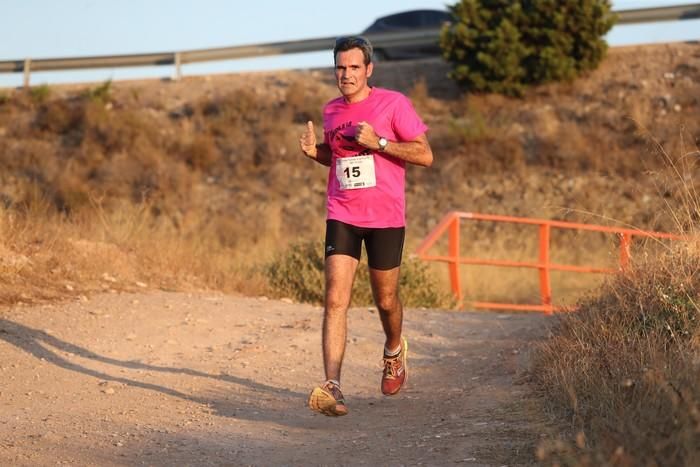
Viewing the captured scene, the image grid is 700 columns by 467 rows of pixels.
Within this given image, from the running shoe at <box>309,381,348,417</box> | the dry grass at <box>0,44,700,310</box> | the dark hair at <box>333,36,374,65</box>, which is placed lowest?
the dry grass at <box>0,44,700,310</box>

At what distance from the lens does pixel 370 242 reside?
6.99 meters

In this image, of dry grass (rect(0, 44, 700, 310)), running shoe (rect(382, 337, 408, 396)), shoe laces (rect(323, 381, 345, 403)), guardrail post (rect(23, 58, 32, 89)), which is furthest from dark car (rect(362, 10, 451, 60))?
shoe laces (rect(323, 381, 345, 403))

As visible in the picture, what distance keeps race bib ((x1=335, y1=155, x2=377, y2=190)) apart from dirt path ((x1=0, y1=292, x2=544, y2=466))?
1.41m

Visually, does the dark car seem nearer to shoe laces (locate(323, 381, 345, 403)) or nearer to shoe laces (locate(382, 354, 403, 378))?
shoe laces (locate(382, 354, 403, 378))

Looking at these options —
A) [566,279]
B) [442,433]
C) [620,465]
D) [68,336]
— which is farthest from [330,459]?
[566,279]

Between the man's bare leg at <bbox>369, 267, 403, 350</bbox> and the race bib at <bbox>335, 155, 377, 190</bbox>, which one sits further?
the man's bare leg at <bbox>369, 267, 403, 350</bbox>

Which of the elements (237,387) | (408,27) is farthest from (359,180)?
(408,27)

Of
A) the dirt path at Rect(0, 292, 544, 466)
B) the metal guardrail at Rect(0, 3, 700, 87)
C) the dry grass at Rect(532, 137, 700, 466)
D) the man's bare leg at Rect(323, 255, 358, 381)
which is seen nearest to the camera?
the dry grass at Rect(532, 137, 700, 466)

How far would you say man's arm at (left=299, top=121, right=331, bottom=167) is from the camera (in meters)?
6.99

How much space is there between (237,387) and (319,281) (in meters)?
5.70

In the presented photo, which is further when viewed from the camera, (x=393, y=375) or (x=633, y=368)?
(x=393, y=375)

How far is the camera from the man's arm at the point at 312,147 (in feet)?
22.9

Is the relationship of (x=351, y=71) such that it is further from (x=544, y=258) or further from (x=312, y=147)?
(x=544, y=258)

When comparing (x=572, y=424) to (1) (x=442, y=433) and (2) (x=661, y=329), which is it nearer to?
(1) (x=442, y=433)
